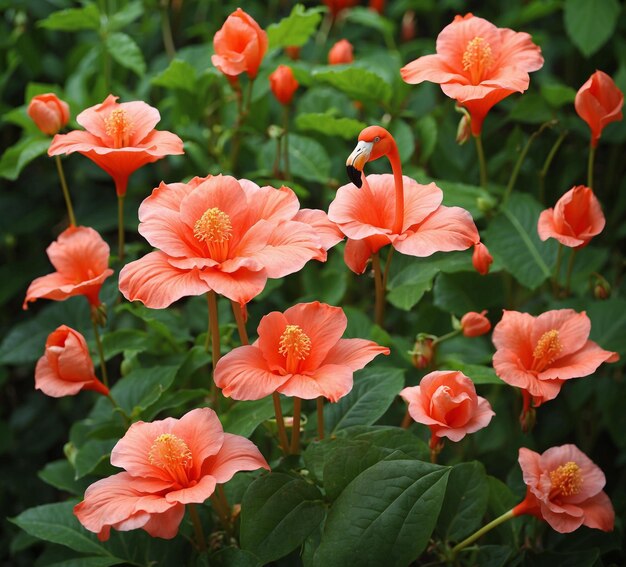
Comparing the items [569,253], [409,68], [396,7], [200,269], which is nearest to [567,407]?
[569,253]

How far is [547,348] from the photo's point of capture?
852 millimetres

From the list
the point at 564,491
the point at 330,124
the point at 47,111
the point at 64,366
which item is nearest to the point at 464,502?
the point at 564,491

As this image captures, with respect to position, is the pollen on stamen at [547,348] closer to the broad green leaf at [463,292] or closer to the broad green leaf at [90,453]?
the broad green leaf at [463,292]

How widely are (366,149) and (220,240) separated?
0.52 ft

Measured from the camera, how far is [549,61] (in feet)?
5.49

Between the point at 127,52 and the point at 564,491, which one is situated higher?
the point at 127,52

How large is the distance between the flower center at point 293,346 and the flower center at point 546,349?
9.5 inches

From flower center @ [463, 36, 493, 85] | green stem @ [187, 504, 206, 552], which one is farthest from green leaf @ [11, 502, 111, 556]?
flower center @ [463, 36, 493, 85]

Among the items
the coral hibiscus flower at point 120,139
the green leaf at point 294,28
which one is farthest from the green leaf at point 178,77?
the coral hibiscus flower at point 120,139

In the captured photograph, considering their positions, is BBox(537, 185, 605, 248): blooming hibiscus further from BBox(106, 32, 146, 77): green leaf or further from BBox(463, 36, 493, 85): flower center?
BBox(106, 32, 146, 77): green leaf

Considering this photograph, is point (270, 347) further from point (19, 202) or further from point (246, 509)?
point (19, 202)

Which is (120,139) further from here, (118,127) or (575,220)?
(575,220)

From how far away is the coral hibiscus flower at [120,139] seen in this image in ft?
2.90

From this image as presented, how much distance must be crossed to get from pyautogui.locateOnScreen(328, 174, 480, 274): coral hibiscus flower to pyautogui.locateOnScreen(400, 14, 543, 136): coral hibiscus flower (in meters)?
0.12
